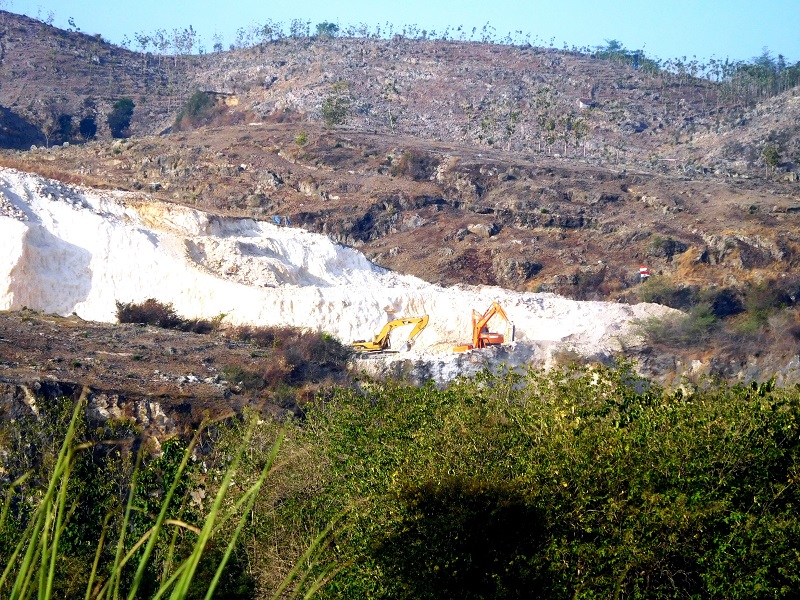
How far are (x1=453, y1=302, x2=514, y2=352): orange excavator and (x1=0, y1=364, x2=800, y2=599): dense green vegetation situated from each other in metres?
20.5

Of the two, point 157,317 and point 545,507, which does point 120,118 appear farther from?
point 545,507

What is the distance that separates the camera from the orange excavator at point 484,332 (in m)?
33.8

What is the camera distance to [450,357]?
30906mm

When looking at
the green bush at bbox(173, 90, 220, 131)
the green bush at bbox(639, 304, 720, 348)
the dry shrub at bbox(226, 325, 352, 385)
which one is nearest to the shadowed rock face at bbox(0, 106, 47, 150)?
the green bush at bbox(173, 90, 220, 131)

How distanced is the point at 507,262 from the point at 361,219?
1013 centimetres

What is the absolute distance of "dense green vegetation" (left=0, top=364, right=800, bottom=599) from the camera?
936cm

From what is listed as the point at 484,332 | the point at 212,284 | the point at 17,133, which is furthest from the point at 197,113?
the point at 484,332

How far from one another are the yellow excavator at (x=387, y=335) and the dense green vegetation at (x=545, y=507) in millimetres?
20138

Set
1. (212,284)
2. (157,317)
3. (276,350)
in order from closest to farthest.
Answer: (276,350), (157,317), (212,284)

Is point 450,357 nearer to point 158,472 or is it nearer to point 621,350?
point 621,350

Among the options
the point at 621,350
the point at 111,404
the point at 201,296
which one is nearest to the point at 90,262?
the point at 201,296

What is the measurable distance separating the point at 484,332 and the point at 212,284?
10068 millimetres

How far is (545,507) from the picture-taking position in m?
10.1

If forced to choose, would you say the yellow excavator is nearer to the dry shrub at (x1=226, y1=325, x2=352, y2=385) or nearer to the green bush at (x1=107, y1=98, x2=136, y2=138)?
the dry shrub at (x1=226, y1=325, x2=352, y2=385)
